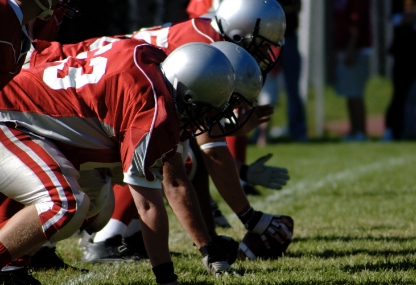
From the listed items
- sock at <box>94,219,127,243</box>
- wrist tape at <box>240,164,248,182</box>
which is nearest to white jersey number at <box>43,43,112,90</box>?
sock at <box>94,219,127,243</box>

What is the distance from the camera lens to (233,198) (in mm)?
4129

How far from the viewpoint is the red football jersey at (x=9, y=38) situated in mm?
2668

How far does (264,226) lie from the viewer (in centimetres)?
417

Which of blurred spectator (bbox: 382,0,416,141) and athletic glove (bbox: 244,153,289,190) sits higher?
athletic glove (bbox: 244,153,289,190)

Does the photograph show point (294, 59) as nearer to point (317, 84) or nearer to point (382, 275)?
point (317, 84)

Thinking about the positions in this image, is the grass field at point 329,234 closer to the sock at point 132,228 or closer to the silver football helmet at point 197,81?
the sock at point 132,228

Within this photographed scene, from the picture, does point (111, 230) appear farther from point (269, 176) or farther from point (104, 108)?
point (104, 108)

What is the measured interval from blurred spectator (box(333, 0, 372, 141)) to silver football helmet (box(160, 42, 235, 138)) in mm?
8172

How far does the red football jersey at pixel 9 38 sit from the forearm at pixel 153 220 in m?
0.69

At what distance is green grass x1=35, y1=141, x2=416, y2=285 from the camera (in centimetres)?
362

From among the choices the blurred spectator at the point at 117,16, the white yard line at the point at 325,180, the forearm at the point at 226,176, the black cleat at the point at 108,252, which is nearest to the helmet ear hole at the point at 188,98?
the forearm at the point at 226,176

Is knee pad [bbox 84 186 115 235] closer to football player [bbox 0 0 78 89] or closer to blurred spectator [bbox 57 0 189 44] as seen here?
football player [bbox 0 0 78 89]

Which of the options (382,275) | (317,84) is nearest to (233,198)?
(382,275)

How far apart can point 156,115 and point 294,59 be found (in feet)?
26.8
